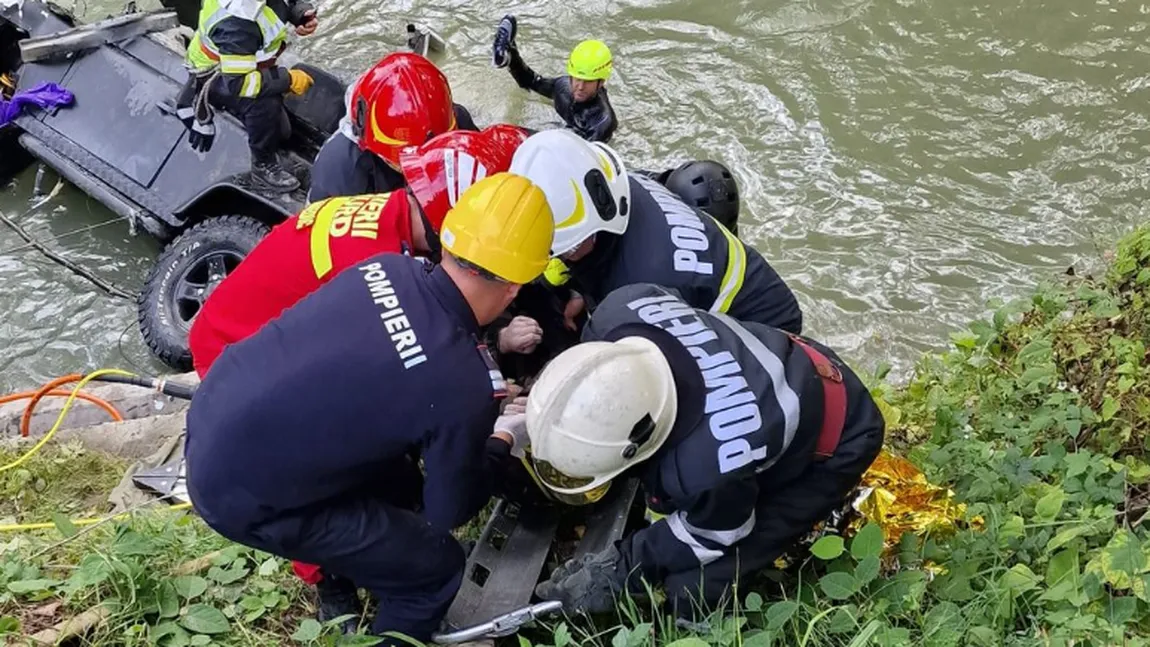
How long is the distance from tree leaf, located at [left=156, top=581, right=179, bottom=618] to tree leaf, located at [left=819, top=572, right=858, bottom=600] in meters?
2.02

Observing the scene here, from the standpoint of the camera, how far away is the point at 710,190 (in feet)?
13.6

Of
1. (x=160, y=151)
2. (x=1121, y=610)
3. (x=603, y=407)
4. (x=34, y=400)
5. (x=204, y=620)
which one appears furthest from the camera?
(x=160, y=151)

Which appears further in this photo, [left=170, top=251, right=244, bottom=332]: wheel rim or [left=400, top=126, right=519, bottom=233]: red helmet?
[left=170, top=251, right=244, bottom=332]: wheel rim

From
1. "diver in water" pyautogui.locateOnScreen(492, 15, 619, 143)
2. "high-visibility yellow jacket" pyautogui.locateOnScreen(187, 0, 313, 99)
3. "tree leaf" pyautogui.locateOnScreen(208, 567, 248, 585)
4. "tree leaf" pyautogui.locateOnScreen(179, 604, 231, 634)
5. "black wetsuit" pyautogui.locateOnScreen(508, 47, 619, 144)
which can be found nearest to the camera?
"tree leaf" pyautogui.locateOnScreen(179, 604, 231, 634)

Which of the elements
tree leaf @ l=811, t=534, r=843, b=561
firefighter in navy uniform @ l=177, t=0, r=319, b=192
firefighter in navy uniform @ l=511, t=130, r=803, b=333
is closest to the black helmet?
firefighter in navy uniform @ l=511, t=130, r=803, b=333

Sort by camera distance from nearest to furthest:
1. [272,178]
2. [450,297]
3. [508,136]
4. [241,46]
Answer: [450,297], [508,136], [241,46], [272,178]

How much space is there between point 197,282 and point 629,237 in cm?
328

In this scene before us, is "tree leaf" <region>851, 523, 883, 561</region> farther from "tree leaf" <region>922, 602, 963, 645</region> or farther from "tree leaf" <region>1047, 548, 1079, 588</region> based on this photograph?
"tree leaf" <region>1047, 548, 1079, 588</region>

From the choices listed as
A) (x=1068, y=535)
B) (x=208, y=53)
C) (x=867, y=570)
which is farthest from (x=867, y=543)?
(x=208, y=53)

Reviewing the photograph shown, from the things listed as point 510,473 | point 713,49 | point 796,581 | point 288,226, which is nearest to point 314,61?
point 713,49

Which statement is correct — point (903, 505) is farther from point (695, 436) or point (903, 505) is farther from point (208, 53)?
point (208, 53)

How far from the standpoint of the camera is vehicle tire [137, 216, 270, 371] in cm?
537

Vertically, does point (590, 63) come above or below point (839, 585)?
above

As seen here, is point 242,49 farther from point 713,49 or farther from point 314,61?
point 713,49
